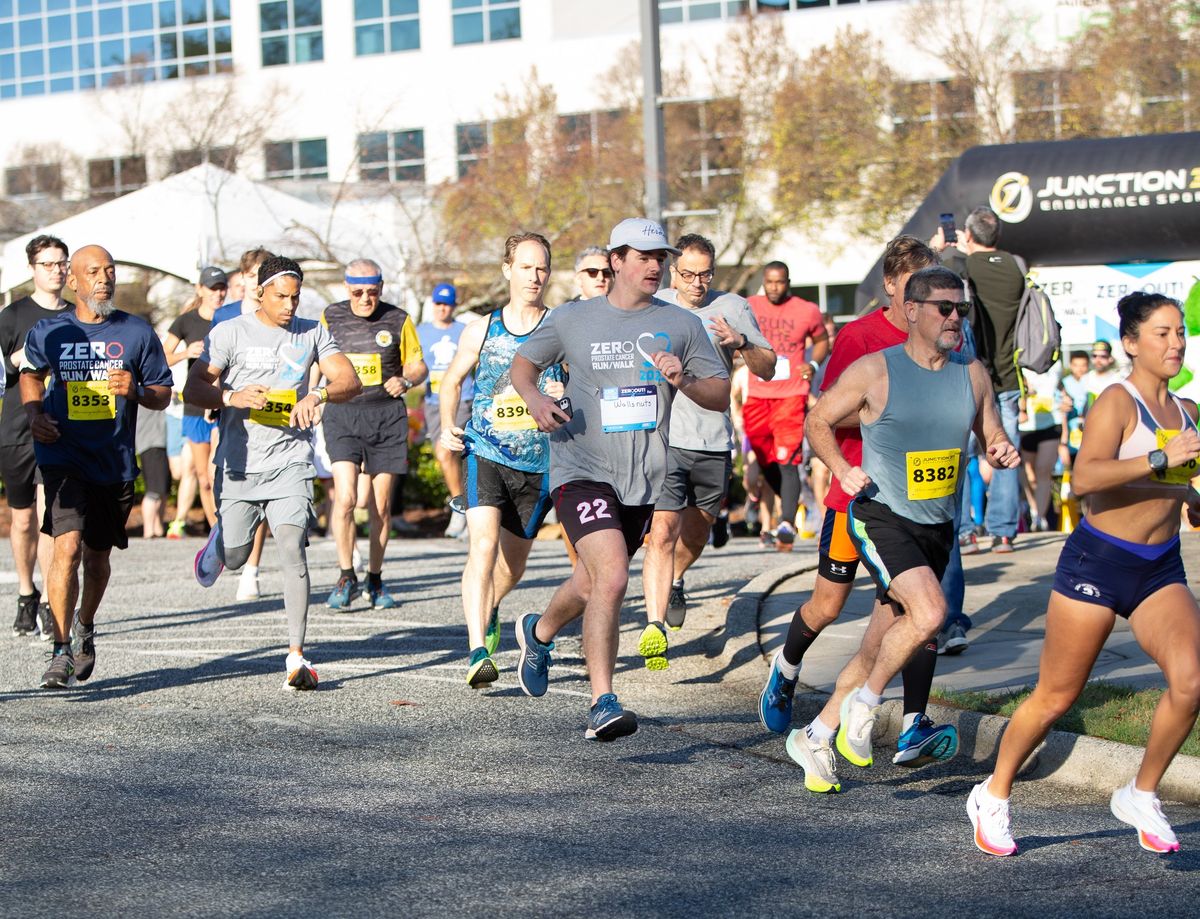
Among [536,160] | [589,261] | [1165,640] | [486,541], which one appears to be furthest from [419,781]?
[536,160]

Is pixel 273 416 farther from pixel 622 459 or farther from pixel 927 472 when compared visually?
pixel 927 472

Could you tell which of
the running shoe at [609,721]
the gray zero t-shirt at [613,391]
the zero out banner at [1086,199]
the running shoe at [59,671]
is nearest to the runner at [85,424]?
the running shoe at [59,671]

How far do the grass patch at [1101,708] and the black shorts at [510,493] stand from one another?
2066 mm

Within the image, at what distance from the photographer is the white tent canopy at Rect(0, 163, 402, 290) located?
20266mm

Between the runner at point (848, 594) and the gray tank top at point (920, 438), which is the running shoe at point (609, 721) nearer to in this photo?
the runner at point (848, 594)

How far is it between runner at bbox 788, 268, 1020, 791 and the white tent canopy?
14.4 m

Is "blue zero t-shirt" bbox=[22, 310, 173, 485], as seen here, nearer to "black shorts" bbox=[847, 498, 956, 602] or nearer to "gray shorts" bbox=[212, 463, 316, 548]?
"gray shorts" bbox=[212, 463, 316, 548]

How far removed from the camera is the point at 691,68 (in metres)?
42.2

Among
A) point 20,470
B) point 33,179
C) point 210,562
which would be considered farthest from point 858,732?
point 33,179

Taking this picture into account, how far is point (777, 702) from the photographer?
7.03m

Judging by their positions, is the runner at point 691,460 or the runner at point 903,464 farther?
the runner at point 691,460

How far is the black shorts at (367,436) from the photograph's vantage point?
36.7 ft

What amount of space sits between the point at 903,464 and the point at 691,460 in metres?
3.14

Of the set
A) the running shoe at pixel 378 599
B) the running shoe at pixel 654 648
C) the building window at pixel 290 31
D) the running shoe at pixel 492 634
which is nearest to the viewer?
the running shoe at pixel 654 648
